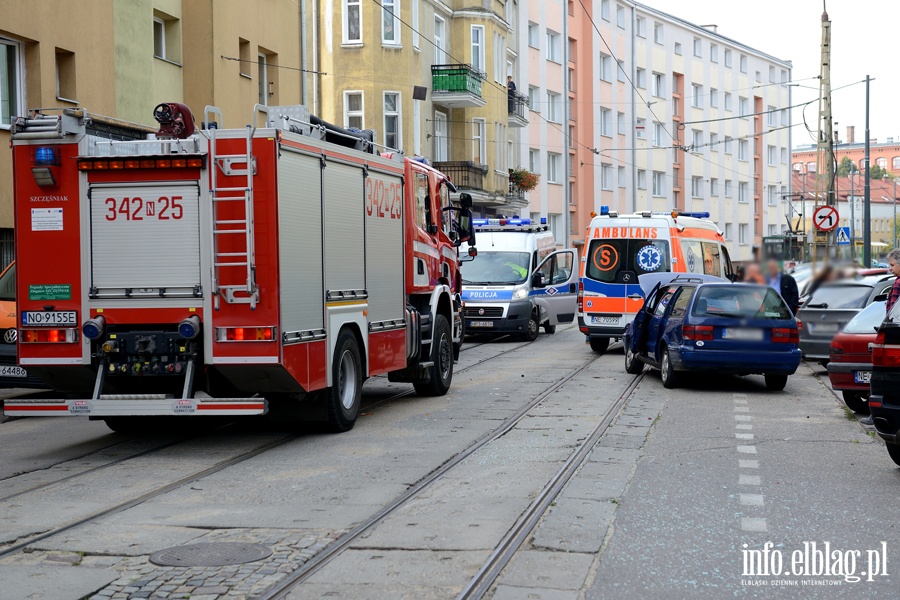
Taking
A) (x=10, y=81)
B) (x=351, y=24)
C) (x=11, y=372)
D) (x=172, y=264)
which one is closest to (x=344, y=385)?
(x=172, y=264)

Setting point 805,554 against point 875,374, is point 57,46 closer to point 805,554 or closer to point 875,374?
point 875,374

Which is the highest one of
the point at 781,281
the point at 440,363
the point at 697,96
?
the point at 697,96

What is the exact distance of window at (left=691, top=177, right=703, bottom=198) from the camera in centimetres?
7038

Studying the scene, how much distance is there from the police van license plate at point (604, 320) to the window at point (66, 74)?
11179 mm

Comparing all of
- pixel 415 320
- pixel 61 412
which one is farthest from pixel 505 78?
pixel 61 412

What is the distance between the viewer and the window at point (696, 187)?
70.4m

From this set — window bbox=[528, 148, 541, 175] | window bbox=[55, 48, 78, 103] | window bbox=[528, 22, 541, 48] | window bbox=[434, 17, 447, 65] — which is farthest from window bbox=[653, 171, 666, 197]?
window bbox=[55, 48, 78, 103]

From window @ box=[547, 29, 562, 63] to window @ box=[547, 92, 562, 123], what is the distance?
1788 mm

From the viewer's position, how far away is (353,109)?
37.4m

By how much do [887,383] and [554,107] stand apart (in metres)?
49.3

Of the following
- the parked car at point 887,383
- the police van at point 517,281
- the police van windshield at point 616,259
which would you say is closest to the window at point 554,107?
the police van at point 517,281

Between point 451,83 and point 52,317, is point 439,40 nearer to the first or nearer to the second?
point 451,83

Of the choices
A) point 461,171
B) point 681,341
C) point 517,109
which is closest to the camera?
point 681,341

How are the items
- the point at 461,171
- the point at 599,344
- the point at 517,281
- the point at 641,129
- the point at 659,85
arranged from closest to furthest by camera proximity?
the point at 599,344 < the point at 517,281 < the point at 461,171 < the point at 641,129 < the point at 659,85
